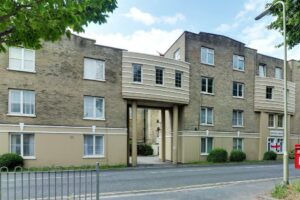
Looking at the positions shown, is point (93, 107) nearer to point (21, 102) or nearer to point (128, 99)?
point (128, 99)

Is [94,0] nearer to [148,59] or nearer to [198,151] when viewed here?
[148,59]

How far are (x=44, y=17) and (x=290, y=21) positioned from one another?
948cm

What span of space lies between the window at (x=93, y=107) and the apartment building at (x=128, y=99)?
0.26 feet

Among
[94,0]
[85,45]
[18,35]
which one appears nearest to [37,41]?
[18,35]

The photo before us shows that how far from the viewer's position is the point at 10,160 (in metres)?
20.6

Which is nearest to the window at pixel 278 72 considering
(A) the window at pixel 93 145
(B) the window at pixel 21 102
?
(A) the window at pixel 93 145

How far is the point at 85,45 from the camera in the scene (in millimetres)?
25484

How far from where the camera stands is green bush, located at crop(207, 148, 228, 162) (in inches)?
1201

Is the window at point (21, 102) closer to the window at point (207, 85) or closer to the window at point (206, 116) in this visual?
the window at point (206, 116)

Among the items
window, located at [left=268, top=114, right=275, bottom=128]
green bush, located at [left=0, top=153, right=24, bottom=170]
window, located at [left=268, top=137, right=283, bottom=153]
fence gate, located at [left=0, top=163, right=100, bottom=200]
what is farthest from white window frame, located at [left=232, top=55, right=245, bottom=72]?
fence gate, located at [left=0, top=163, right=100, bottom=200]

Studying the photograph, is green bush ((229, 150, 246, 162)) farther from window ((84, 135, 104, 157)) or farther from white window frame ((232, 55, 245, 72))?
window ((84, 135, 104, 157))

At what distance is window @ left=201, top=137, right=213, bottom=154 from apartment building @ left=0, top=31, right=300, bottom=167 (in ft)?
0.32

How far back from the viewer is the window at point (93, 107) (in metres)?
25.4

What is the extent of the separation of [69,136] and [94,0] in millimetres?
19890
